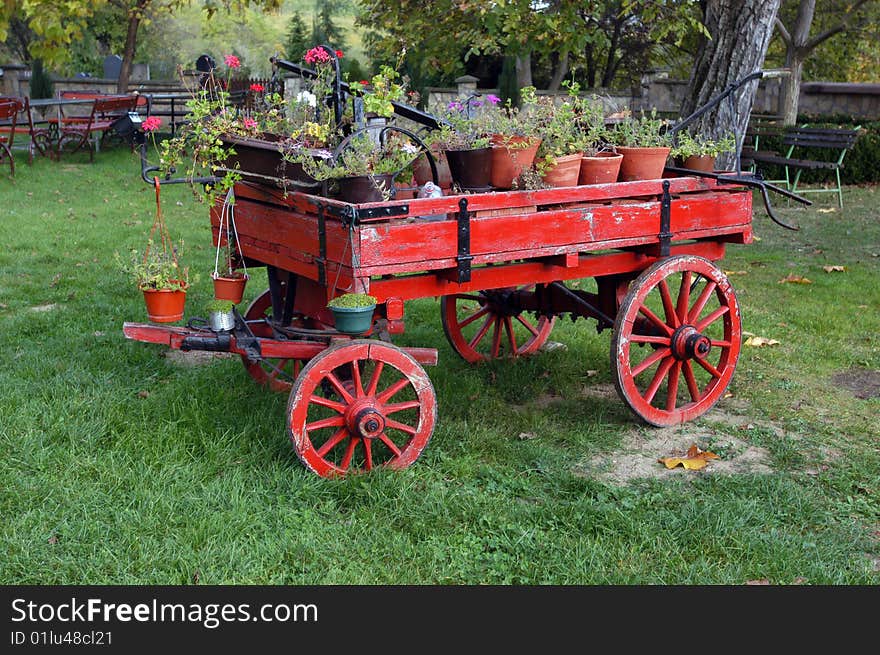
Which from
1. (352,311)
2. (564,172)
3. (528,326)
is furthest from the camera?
(528,326)

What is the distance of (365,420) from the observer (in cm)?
391

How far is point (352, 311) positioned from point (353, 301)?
39 mm

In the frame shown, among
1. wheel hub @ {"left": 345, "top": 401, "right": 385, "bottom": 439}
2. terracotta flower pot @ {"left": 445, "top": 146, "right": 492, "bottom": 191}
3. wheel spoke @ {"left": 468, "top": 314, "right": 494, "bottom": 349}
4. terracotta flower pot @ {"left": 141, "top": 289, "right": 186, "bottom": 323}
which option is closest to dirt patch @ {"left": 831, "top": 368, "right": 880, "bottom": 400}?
wheel spoke @ {"left": 468, "top": 314, "right": 494, "bottom": 349}

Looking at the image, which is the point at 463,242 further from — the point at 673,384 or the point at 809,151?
the point at 809,151

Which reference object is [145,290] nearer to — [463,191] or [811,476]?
[463,191]

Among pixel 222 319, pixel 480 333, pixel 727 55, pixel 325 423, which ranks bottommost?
pixel 480 333

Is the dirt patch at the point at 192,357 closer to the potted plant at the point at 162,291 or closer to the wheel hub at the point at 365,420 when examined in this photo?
the potted plant at the point at 162,291

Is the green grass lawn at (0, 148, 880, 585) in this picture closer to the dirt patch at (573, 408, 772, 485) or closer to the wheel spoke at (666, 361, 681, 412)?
the dirt patch at (573, 408, 772, 485)

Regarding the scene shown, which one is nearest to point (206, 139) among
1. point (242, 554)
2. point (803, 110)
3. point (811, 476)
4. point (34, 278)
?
point (242, 554)

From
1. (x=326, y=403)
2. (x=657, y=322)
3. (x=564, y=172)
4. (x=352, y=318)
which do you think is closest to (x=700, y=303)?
(x=657, y=322)

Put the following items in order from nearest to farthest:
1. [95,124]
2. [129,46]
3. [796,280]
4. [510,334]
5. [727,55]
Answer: [510,334], [796,280], [727,55], [95,124], [129,46]

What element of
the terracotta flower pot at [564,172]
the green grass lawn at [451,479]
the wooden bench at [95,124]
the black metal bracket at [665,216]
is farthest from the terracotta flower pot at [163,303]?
the wooden bench at [95,124]

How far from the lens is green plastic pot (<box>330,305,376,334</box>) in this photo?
3818 mm

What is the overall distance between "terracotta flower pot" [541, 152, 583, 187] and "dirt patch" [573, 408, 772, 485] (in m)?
1.27
